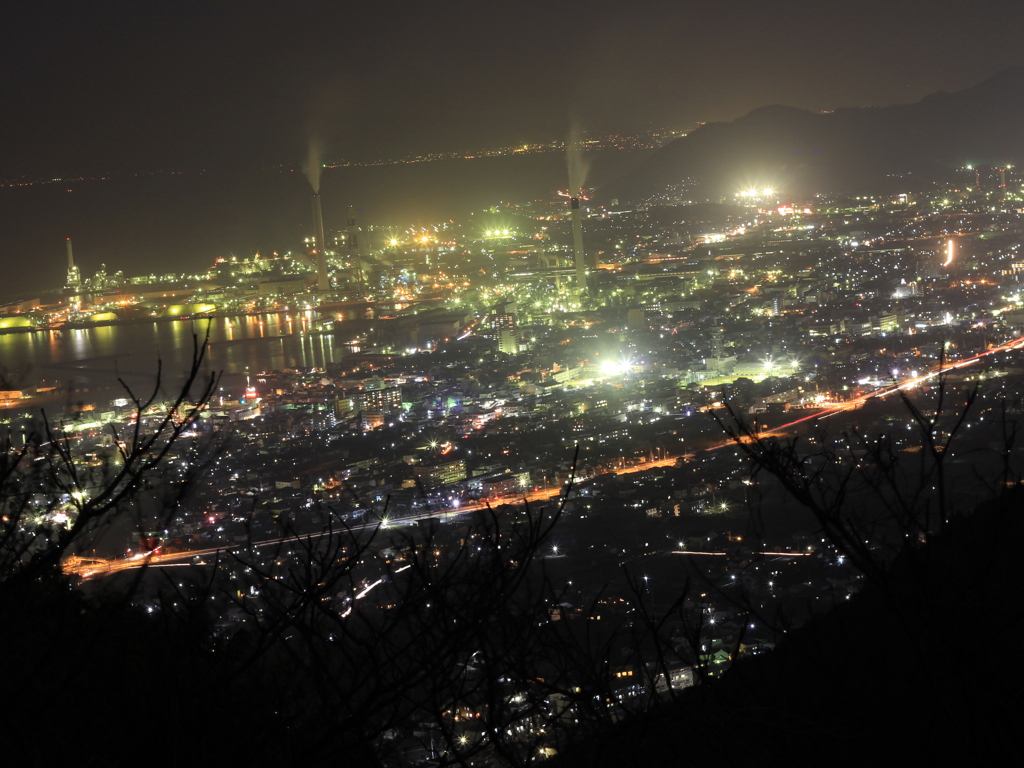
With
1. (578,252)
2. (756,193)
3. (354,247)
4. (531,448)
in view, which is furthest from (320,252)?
(531,448)

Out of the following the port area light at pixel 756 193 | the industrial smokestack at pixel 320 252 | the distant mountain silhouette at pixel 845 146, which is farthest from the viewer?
the distant mountain silhouette at pixel 845 146

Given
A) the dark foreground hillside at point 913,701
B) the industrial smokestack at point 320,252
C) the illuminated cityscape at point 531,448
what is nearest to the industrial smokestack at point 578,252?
the illuminated cityscape at point 531,448

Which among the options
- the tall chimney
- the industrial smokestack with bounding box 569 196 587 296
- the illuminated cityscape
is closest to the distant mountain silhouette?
the illuminated cityscape

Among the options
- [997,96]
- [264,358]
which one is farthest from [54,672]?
[997,96]

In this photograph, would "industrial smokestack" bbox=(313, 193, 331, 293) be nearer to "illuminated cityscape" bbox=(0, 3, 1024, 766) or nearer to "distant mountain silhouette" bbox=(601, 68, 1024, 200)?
"illuminated cityscape" bbox=(0, 3, 1024, 766)

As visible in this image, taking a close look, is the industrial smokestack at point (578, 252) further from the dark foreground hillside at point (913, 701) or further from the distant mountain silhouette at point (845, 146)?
the dark foreground hillside at point (913, 701)

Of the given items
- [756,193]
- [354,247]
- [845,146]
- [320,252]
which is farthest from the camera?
[845,146]

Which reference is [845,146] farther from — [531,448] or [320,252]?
[531,448]
